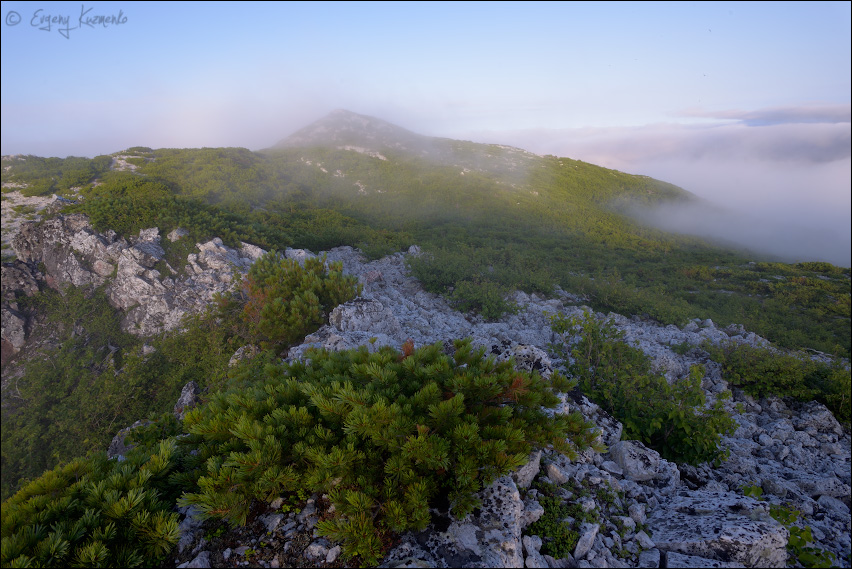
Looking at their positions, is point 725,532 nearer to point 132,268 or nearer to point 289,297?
point 289,297

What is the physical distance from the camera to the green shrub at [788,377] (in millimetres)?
7645

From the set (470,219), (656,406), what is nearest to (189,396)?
(656,406)

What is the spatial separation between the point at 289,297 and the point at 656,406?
755 cm

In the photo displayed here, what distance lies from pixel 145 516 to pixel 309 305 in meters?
Result: 6.02

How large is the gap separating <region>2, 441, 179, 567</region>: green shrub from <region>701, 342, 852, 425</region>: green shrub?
10314 millimetres

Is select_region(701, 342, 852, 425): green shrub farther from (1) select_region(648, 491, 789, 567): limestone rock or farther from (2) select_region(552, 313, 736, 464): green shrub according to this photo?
(1) select_region(648, 491, 789, 567): limestone rock

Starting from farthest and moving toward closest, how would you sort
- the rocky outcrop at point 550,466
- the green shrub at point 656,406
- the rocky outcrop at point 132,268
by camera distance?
the rocky outcrop at point 132,268 < the green shrub at point 656,406 < the rocky outcrop at point 550,466

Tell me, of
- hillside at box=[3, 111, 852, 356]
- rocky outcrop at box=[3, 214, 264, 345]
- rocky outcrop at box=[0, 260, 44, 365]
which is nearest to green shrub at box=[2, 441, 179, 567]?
rocky outcrop at box=[3, 214, 264, 345]

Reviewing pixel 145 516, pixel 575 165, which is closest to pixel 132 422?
pixel 145 516

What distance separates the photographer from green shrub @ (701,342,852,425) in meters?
7.64

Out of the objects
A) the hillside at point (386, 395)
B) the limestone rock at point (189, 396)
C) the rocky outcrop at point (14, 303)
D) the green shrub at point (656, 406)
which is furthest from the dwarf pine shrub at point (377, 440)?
the rocky outcrop at point (14, 303)

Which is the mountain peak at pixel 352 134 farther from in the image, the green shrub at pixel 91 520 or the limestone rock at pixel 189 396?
the green shrub at pixel 91 520

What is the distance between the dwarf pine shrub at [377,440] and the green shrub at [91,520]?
1.07 ft

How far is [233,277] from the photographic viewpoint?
11.3m
